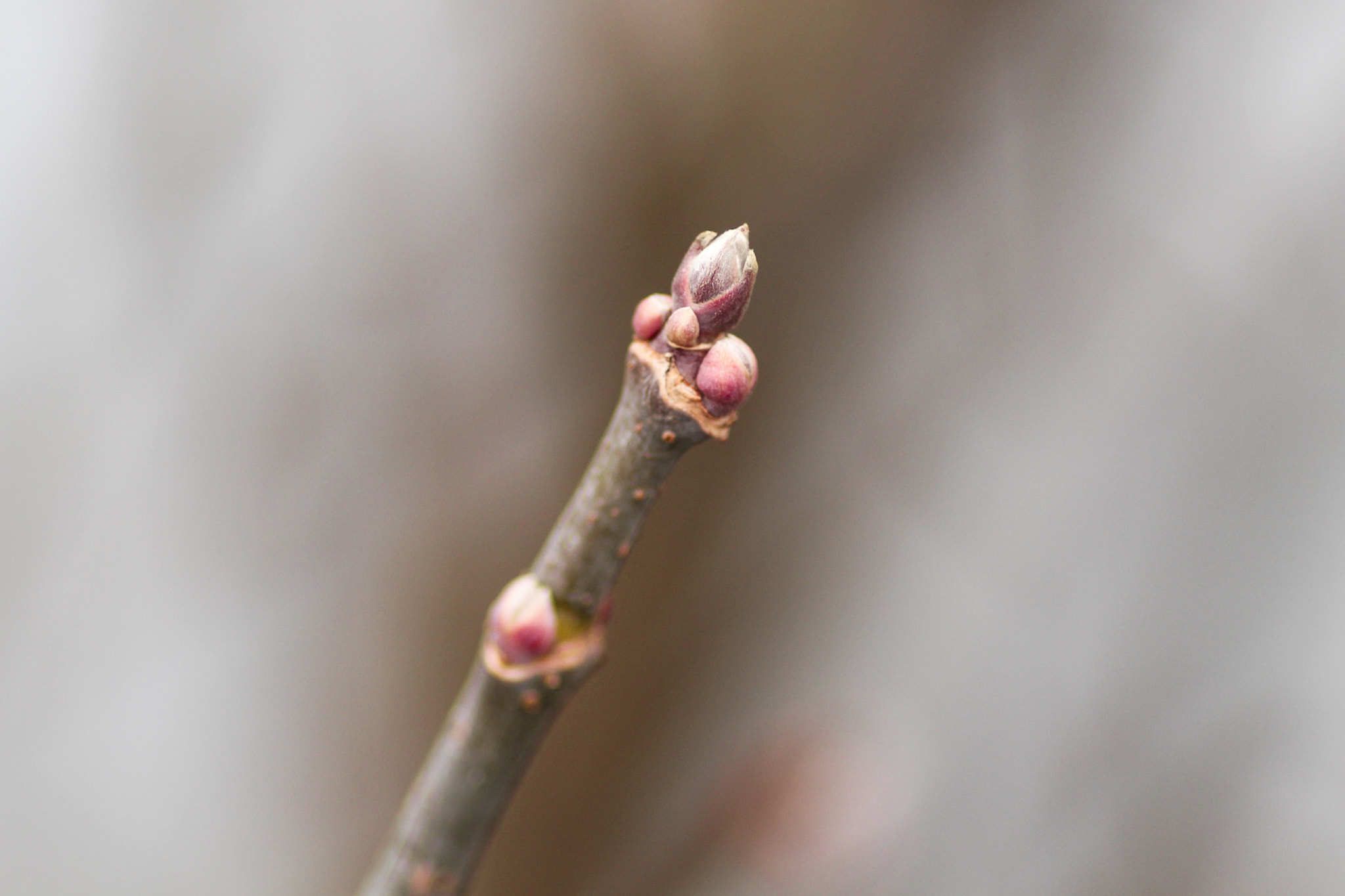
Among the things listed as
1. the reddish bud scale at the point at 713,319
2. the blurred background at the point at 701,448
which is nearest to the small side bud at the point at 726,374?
the reddish bud scale at the point at 713,319

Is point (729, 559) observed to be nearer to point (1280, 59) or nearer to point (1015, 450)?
point (1015, 450)

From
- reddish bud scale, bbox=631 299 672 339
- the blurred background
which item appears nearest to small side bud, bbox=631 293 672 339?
reddish bud scale, bbox=631 299 672 339

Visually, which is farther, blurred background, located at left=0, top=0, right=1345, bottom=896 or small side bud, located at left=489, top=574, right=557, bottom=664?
blurred background, located at left=0, top=0, right=1345, bottom=896

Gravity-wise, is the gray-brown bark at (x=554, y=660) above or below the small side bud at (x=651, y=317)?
below

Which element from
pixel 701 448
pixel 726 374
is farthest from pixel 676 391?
pixel 701 448

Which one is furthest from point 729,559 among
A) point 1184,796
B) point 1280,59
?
point 1280,59

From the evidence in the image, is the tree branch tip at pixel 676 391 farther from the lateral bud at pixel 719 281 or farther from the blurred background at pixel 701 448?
the blurred background at pixel 701 448

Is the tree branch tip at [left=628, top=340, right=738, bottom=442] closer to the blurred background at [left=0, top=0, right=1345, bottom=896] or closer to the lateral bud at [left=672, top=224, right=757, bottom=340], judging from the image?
the lateral bud at [left=672, top=224, right=757, bottom=340]
